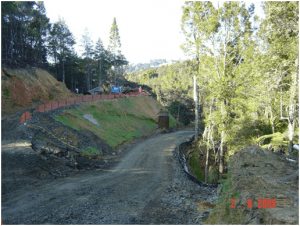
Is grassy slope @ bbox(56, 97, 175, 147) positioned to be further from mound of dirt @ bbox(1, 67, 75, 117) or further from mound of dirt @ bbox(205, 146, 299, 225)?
mound of dirt @ bbox(205, 146, 299, 225)

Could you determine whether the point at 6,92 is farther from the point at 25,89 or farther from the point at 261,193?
the point at 261,193

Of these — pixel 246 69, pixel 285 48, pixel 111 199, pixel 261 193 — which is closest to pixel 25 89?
pixel 111 199

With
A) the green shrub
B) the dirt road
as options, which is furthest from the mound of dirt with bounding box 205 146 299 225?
the green shrub

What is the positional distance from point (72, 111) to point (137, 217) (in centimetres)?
1910

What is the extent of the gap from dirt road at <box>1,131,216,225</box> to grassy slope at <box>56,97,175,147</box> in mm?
9256

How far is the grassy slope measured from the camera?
78.8ft

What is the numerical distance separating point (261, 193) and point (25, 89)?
33.8 meters

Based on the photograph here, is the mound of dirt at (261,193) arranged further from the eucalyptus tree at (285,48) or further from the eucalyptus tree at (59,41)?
the eucalyptus tree at (59,41)

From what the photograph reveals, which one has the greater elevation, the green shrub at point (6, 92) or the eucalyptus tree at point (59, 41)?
the eucalyptus tree at point (59, 41)

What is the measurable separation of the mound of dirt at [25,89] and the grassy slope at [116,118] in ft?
28.7

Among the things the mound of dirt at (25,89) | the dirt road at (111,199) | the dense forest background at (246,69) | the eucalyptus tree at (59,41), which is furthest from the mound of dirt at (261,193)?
the eucalyptus tree at (59,41)

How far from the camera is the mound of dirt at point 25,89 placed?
28.2m

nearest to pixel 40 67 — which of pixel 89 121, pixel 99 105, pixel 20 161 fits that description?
pixel 99 105
